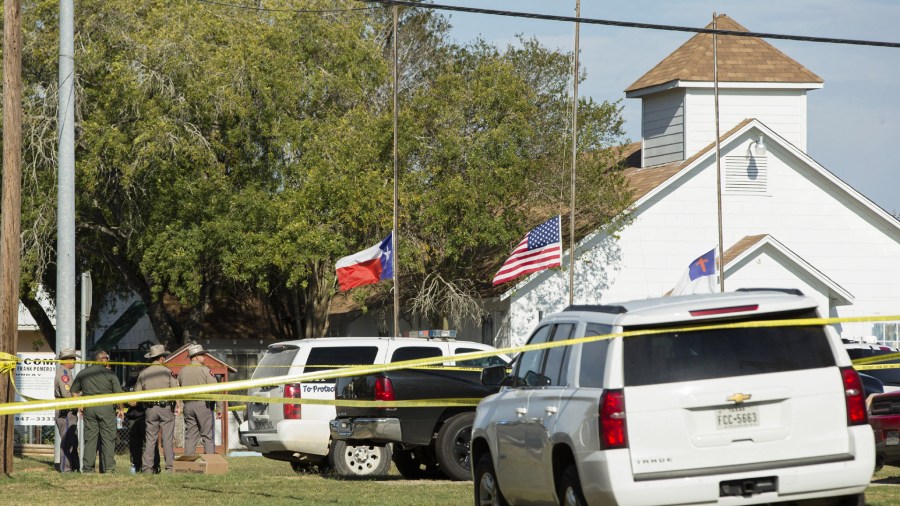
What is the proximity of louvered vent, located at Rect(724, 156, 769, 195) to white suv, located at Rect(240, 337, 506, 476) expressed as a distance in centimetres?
2077

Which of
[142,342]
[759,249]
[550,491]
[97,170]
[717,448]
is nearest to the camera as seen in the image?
[717,448]

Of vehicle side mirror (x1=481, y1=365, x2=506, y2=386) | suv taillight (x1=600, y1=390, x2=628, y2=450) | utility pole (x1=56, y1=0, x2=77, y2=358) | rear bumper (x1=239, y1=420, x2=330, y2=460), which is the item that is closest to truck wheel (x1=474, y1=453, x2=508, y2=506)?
vehicle side mirror (x1=481, y1=365, x2=506, y2=386)

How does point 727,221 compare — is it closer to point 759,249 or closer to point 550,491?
point 759,249

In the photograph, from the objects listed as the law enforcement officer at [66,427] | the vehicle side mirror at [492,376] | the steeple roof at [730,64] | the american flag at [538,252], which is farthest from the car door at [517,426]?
the steeple roof at [730,64]

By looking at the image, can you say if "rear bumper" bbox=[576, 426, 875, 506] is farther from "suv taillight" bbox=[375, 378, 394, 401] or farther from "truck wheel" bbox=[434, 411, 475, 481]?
"suv taillight" bbox=[375, 378, 394, 401]

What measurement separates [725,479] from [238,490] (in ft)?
26.7

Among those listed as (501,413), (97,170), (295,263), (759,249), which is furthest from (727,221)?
(501,413)

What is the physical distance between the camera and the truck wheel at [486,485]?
10711 millimetres

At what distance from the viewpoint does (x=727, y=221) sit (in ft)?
123

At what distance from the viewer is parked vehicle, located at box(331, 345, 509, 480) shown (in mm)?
16047

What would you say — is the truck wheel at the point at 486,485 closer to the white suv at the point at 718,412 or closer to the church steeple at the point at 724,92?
the white suv at the point at 718,412

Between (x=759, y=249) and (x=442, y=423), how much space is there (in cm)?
2080

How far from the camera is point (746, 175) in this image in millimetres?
37562

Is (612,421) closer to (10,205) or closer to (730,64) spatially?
(10,205)
